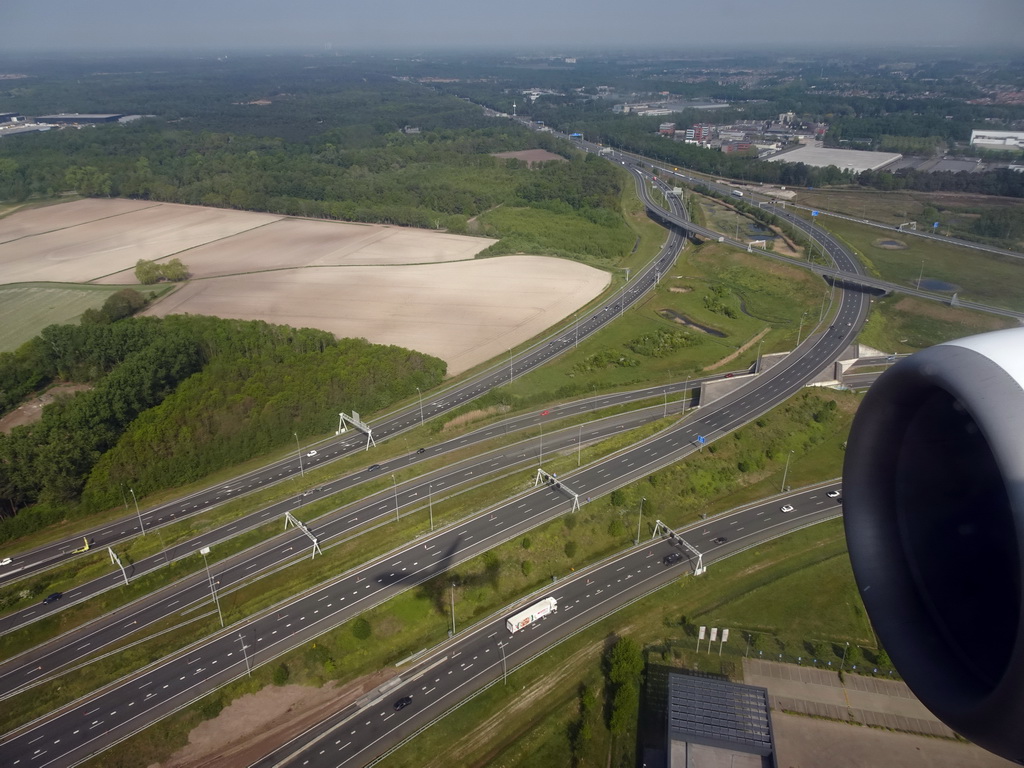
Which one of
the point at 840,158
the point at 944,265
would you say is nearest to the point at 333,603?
the point at 944,265

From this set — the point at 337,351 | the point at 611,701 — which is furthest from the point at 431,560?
the point at 337,351

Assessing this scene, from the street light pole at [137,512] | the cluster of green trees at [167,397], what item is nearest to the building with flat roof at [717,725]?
the street light pole at [137,512]

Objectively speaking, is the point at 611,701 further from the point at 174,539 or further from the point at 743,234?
the point at 743,234

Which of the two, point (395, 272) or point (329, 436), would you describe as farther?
point (395, 272)

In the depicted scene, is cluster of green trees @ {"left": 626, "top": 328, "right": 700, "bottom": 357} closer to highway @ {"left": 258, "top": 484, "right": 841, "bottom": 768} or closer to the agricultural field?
the agricultural field

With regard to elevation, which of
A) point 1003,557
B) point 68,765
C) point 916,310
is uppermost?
point 1003,557

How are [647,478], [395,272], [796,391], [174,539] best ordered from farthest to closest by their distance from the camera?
[395,272] → [796,391] → [647,478] → [174,539]

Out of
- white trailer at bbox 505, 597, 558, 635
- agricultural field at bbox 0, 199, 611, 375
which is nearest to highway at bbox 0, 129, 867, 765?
white trailer at bbox 505, 597, 558, 635

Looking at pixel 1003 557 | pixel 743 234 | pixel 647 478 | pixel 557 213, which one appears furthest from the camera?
pixel 557 213
